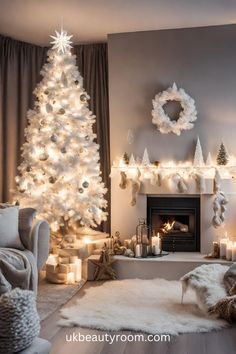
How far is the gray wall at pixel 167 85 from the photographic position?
5324 mm

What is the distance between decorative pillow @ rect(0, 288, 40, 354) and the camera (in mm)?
2104

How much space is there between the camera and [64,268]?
4.70 m

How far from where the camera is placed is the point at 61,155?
519 centimetres

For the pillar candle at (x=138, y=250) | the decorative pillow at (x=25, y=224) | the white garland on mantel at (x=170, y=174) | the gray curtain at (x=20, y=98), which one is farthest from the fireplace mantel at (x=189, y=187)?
the decorative pillow at (x=25, y=224)

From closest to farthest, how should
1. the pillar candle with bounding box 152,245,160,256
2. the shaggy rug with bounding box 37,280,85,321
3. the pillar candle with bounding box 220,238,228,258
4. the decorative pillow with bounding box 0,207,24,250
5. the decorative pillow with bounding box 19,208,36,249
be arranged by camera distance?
1. the shaggy rug with bounding box 37,280,85,321
2. the decorative pillow with bounding box 0,207,24,250
3. the decorative pillow with bounding box 19,208,36,249
4. the pillar candle with bounding box 220,238,228,258
5. the pillar candle with bounding box 152,245,160,256

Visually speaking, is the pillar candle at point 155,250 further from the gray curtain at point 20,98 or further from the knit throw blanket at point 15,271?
the knit throw blanket at point 15,271

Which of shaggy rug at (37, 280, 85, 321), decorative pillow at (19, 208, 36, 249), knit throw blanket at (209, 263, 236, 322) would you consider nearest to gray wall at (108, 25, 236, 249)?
shaggy rug at (37, 280, 85, 321)

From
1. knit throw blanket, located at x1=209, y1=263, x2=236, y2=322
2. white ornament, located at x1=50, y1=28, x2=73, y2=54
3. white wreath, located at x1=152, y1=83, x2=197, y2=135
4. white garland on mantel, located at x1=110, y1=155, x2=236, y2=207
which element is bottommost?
knit throw blanket, located at x1=209, y1=263, x2=236, y2=322

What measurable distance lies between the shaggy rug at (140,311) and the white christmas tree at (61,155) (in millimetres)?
1108

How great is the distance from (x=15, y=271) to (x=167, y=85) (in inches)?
116

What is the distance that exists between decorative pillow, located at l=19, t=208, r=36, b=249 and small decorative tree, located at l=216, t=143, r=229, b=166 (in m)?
2.27

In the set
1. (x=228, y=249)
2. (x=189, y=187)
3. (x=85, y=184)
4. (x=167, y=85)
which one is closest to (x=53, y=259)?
(x=85, y=184)

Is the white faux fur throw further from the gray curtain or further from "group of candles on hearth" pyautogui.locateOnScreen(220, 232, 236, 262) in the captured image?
the gray curtain

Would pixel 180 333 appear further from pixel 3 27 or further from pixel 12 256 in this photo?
pixel 3 27
